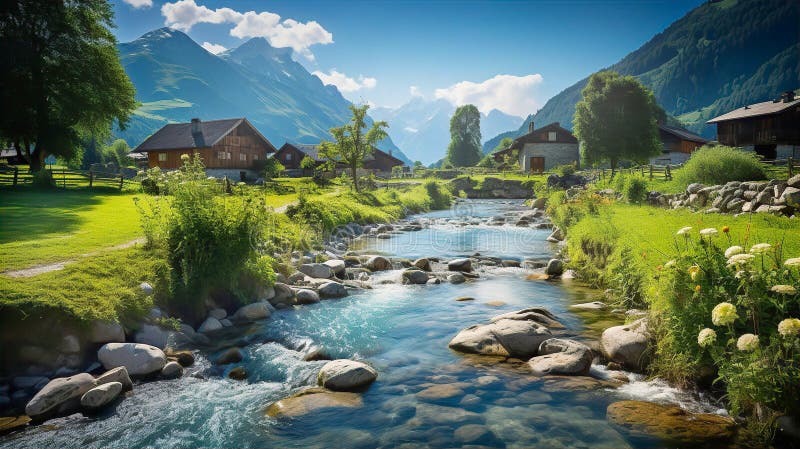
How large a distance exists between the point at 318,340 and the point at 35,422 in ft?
15.2

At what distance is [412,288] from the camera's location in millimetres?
13562

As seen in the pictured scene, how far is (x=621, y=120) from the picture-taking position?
46.4 m

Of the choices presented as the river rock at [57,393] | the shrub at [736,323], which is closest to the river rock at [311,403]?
the river rock at [57,393]

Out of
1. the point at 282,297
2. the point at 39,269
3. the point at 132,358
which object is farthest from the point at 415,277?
the point at 39,269

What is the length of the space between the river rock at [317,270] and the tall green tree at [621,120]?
41936mm

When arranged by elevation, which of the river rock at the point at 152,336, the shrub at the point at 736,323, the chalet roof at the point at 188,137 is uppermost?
the chalet roof at the point at 188,137

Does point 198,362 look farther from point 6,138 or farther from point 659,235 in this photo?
point 6,138

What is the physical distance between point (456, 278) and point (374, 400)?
7.89 meters

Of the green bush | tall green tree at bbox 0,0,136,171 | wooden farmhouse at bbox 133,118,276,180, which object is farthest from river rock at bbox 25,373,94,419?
wooden farmhouse at bbox 133,118,276,180

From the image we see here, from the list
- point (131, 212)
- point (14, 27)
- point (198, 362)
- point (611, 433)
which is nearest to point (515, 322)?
point (611, 433)

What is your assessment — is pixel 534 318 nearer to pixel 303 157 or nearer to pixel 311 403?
pixel 311 403

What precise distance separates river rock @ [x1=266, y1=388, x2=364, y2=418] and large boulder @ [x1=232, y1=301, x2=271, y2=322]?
158 inches

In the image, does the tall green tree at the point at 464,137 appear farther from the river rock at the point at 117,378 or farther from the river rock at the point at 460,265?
the river rock at the point at 117,378

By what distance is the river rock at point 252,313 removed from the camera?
1048 centimetres
